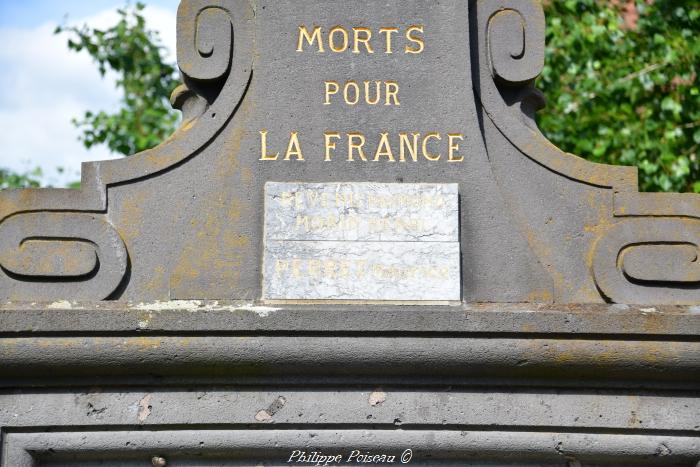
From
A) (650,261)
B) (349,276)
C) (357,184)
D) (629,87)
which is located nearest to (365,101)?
(357,184)

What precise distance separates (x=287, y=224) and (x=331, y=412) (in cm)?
77

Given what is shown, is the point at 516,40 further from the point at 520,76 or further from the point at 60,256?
the point at 60,256

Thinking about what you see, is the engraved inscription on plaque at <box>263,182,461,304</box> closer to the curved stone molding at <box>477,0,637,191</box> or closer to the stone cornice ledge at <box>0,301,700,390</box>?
the stone cornice ledge at <box>0,301,700,390</box>

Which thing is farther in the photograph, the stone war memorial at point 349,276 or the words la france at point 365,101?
the words la france at point 365,101

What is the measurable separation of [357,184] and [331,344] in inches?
27.6

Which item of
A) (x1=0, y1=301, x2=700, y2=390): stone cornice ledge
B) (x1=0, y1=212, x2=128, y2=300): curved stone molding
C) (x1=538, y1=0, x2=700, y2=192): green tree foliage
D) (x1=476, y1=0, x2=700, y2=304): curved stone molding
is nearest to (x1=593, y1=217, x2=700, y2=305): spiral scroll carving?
(x1=476, y1=0, x2=700, y2=304): curved stone molding

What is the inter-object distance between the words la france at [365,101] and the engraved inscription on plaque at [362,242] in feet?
0.47

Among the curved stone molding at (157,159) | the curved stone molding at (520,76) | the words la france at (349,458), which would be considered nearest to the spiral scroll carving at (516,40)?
the curved stone molding at (520,76)

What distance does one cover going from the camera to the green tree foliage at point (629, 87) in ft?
30.6

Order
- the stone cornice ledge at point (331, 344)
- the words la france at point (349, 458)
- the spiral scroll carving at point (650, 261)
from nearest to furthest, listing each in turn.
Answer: the stone cornice ledge at point (331, 344)
the words la france at point (349, 458)
the spiral scroll carving at point (650, 261)

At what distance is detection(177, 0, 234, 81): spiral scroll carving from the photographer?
5500 mm

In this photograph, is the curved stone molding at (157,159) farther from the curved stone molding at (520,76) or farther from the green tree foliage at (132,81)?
the green tree foliage at (132,81)

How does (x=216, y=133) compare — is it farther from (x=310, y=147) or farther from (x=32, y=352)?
(x=32, y=352)

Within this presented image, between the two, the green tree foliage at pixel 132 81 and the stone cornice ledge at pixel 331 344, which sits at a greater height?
the green tree foliage at pixel 132 81
